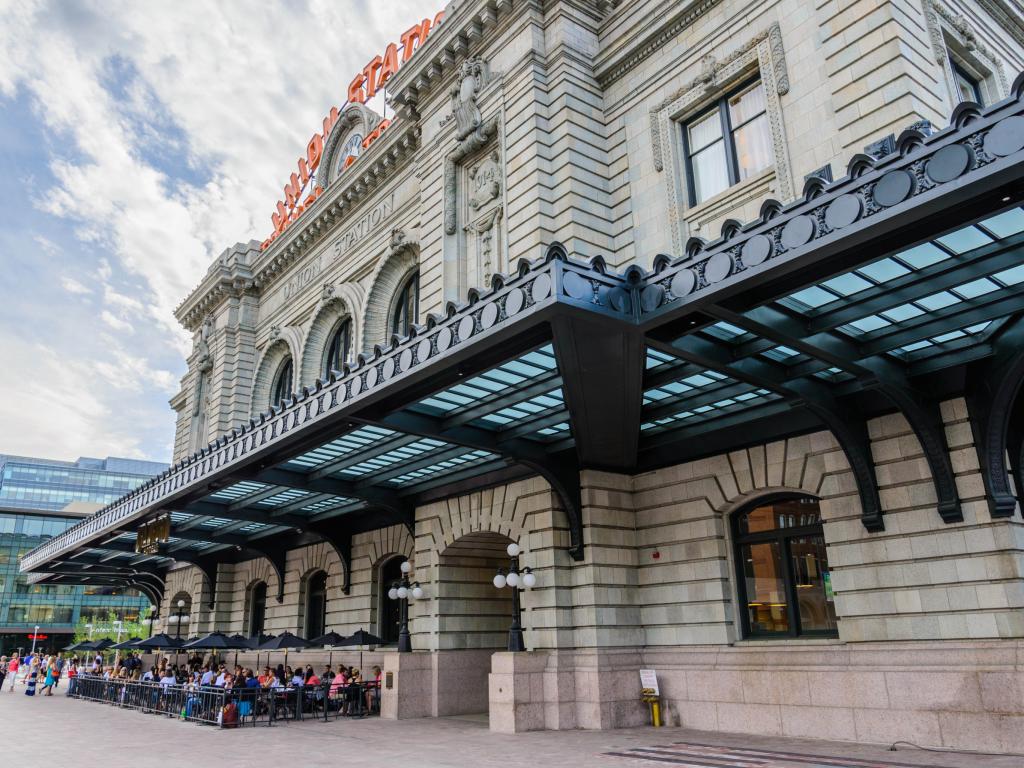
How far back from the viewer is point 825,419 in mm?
14359

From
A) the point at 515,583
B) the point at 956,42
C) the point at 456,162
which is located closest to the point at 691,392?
the point at 515,583

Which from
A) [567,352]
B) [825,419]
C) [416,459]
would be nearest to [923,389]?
[825,419]

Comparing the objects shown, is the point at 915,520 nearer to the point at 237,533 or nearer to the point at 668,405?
the point at 668,405

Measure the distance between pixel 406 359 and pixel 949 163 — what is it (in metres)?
9.35

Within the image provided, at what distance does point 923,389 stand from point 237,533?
27018 mm

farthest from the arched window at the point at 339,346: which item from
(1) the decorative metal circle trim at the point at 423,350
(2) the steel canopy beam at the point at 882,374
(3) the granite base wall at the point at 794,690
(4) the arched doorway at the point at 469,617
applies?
(2) the steel canopy beam at the point at 882,374

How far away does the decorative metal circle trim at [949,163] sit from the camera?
8828 millimetres

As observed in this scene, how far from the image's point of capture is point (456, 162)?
25.9 metres

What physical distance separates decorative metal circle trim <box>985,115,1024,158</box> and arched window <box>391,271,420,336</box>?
2320 centimetres

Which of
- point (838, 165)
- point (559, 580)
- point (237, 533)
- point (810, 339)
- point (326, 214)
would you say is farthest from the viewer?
point (326, 214)

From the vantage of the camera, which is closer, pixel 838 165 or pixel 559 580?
pixel 838 165

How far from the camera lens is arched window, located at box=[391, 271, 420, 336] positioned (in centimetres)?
3055

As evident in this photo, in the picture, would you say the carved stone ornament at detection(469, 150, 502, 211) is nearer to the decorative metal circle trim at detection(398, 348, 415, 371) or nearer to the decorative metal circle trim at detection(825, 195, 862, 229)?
the decorative metal circle trim at detection(398, 348, 415, 371)

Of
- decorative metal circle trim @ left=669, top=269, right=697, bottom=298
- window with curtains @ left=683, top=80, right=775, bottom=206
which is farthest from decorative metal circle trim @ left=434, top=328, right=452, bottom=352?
window with curtains @ left=683, top=80, right=775, bottom=206
